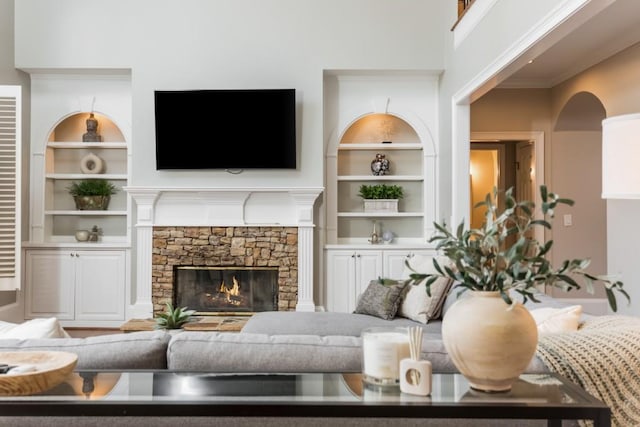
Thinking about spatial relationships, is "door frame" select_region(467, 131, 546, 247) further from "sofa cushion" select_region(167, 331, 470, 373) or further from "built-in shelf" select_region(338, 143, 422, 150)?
"sofa cushion" select_region(167, 331, 470, 373)

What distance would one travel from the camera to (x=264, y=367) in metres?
1.64

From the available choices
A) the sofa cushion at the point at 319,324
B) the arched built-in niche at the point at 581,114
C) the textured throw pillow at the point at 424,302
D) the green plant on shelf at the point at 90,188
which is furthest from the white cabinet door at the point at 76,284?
the arched built-in niche at the point at 581,114

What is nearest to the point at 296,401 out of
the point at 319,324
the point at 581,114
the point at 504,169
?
the point at 319,324

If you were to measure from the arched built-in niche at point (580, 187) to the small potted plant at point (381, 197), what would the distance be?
1.96m

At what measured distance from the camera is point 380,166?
6.12m

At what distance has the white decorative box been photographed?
6.07m

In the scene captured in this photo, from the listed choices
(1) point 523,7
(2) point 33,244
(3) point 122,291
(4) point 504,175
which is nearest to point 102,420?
(1) point 523,7

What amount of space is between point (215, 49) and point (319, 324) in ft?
11.3

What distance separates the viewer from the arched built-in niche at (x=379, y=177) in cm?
607

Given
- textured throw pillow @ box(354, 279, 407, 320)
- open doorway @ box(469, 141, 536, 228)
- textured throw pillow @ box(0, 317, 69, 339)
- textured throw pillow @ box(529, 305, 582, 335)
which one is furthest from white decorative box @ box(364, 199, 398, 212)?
textured throw pillow @ box(0, 317, 69, 339)

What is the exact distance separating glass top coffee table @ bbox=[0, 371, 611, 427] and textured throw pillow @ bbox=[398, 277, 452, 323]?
7.56ft

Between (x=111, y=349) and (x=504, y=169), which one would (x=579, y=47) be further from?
(x=111, y=349)

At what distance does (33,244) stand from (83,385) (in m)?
5.07

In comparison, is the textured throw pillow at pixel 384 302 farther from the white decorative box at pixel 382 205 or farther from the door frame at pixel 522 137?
the door frame at pixel 522 137
